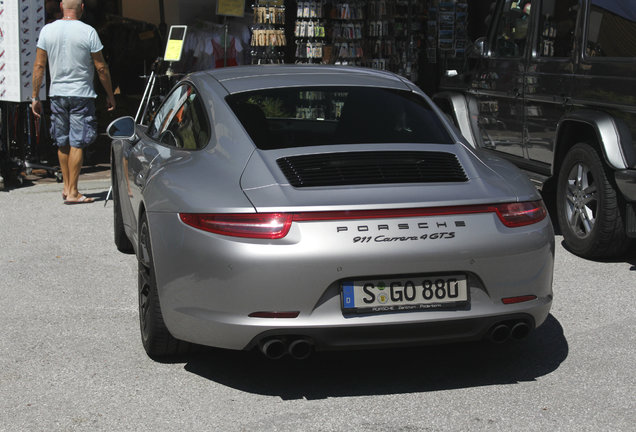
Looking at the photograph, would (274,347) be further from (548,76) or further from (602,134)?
(548,76)

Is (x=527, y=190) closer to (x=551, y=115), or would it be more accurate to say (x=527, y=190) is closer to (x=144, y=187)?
(x=144, y=187)

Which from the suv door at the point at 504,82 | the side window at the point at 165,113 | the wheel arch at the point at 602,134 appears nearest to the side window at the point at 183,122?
the side window at the point at 165,113

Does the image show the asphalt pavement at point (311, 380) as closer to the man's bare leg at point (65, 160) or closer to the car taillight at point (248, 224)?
the car taillight at point (248, 224)

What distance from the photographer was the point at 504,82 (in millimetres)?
8430

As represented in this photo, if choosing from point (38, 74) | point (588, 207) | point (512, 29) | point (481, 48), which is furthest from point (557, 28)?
point (38, 74)

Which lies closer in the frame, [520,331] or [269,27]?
[520,331]

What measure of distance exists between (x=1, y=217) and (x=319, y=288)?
19.1 ft

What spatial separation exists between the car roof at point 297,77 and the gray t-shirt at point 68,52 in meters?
4.25

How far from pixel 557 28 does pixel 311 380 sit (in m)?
4.43

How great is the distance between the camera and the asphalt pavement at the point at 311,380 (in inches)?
155

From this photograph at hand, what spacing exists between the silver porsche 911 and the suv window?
2.44 m

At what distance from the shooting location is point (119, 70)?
15.5 meters

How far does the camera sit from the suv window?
6.58 m

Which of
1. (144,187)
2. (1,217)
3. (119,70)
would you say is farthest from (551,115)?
(119,70)
